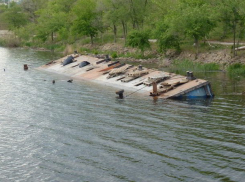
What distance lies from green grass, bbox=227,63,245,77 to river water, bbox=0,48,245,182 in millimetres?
9198

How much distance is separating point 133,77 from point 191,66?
15.7 meters

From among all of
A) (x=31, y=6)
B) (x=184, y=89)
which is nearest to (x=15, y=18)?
(x=31, y=6)

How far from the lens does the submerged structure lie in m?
44.2

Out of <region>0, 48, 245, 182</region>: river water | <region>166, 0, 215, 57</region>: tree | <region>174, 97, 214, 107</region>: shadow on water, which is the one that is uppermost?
<region>166, 0, 215, 57</region>: tree

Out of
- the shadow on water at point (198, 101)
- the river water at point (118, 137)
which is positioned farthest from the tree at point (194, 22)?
the shadow on water at point (198, 101)

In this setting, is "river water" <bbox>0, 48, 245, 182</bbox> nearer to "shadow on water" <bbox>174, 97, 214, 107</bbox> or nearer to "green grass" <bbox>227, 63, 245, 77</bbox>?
"shadow on water" <bbox>174, 97, 214, 107</bbox>

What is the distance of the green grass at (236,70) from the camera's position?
191ft

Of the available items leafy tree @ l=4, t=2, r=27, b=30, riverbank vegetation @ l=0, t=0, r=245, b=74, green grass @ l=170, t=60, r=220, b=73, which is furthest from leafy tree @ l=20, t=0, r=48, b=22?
green grass @ l=170, t=60, r=220, b=73

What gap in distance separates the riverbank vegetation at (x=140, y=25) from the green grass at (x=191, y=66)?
0.65m

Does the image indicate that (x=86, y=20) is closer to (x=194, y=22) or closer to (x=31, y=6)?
(x=194, y=22)

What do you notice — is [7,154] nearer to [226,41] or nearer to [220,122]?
[220,122]

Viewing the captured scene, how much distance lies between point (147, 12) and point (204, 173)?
71.6 m

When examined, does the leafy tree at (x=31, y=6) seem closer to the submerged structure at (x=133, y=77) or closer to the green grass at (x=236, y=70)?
the submerged structure at (x=133, y=77)

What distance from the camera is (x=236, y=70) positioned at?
5891 cm
